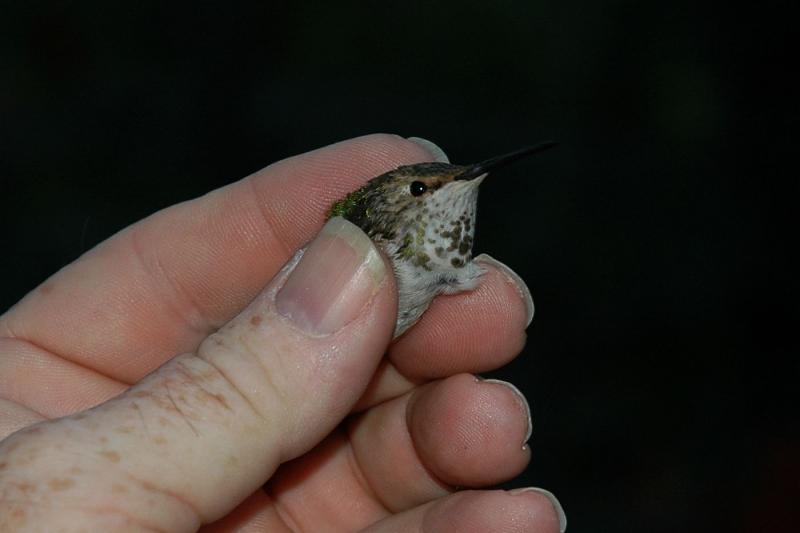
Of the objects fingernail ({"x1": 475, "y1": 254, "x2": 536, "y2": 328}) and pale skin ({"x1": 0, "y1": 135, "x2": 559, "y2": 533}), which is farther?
fingernail ({"x1": 475, "y1": 254, "x2": 536, "y2": 328})

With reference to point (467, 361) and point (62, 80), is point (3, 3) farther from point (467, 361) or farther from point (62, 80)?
point (467, 361)

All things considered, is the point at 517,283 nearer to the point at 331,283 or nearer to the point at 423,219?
the point at 423,219

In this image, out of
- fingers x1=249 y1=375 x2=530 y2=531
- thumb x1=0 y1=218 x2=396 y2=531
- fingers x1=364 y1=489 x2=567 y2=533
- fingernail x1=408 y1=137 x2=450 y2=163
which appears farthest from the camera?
fingernail x1=408 y1=137 x2=450 y2=163

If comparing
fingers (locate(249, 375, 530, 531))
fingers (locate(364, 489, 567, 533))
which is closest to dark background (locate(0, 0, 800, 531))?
fingers (locate(249, 375, 530, 531))

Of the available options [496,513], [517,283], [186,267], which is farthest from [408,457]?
[186,267]

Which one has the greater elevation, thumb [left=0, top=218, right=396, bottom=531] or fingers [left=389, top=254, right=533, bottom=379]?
thumb [left=0, top=218, right=396, bottom=531]

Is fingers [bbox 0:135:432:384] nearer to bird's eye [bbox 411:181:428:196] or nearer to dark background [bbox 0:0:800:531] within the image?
bird's eye [bbox 411:181:428:196]

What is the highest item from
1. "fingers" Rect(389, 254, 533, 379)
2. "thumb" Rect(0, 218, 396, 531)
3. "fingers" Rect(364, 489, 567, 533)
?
"thumb" Rect(0, 218, 396, 531)
